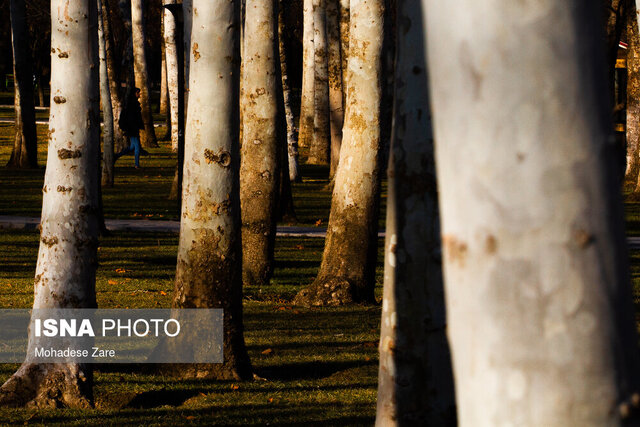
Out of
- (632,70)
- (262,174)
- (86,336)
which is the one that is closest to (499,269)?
(86,336)

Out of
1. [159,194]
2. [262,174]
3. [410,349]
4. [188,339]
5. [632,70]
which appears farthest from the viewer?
[632,70]

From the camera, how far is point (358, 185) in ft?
36.9

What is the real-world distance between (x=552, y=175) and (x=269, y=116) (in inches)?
450

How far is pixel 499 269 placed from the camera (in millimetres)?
1805

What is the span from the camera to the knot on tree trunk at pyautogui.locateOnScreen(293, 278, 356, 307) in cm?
1117

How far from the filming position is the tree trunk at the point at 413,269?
13.7 ft

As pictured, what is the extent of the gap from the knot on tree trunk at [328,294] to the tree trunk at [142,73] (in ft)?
91.1

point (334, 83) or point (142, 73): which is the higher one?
point (142, 73)

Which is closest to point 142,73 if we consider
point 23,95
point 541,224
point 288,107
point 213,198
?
point 23,95

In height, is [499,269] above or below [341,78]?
below

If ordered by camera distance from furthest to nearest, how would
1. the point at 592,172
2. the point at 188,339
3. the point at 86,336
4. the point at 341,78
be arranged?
the point at 341,78 → the point at 188,339 → the point at 86,336 → the point at 592,172

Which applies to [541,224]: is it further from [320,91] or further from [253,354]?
[320,91]

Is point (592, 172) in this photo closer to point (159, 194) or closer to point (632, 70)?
point (159, 194)

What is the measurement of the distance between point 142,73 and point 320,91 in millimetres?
Answer: 11264
